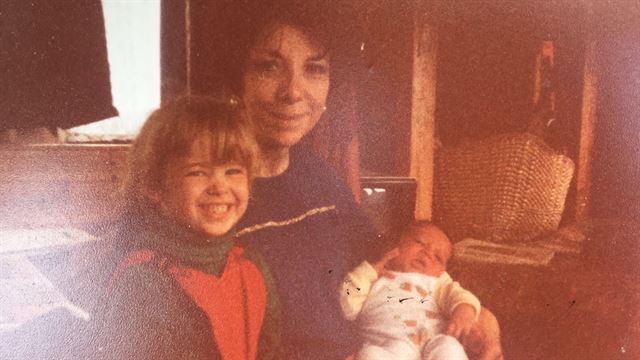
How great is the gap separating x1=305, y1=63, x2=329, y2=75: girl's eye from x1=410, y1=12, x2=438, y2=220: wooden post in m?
0.23

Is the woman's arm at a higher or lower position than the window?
lower

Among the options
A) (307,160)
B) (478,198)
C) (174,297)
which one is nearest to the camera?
(174,297)

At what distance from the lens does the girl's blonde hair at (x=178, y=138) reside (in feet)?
4.27

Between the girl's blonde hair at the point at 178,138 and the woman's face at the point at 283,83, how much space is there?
8 centimetres

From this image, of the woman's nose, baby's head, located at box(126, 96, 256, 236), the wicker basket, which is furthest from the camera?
the wicker basket

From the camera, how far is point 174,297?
1.33 metres

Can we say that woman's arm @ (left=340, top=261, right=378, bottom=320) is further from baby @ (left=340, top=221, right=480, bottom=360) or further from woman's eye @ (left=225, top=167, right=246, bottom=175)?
woman's eye @ (left=225, top=167, right=246, bottom=175)

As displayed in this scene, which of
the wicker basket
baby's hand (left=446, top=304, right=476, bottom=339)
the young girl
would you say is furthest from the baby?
the young girl

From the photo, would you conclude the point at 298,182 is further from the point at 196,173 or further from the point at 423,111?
the point at 423,111

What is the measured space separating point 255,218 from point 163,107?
0.32m

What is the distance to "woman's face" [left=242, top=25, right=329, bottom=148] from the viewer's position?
1394mm

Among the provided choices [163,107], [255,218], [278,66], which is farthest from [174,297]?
[278,66]

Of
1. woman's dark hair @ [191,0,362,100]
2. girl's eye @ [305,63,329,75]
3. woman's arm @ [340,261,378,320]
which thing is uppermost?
woman's dark hair @ [191,0,362,100]

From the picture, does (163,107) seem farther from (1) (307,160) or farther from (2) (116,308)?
(2) (116,308)
